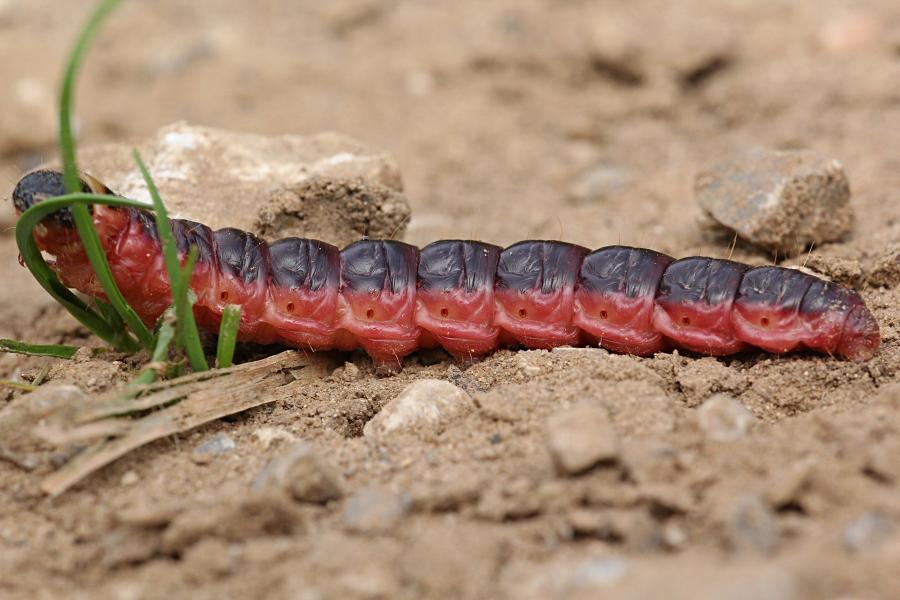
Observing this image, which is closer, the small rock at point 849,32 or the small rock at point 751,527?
the small rock at point 751,527

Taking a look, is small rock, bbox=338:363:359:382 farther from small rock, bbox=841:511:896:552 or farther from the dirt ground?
small rock, bbox=841:511:896:552

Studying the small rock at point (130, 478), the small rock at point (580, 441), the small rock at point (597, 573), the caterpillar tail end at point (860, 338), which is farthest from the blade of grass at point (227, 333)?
the caterpillar tail end at point (860, 338)

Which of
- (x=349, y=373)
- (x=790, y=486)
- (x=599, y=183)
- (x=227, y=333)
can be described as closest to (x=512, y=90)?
(x=599, y=183)

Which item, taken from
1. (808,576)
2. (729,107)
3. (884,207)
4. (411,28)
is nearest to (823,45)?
(729,107)

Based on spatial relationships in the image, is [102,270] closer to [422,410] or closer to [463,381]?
[422,410]

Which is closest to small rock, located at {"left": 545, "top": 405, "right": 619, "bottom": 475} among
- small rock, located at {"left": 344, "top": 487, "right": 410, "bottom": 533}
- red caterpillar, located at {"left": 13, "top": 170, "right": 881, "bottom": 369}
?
small rock, located at {"left": 344, "top": 487, "right": 410, "bottom": 533}

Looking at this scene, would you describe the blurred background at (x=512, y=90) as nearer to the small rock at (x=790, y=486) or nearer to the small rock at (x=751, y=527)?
the small rock at (x=790, y=486)

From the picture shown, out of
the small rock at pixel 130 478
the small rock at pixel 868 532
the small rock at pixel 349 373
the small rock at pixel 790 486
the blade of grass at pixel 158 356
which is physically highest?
the blade of grass at pixel 158 356
